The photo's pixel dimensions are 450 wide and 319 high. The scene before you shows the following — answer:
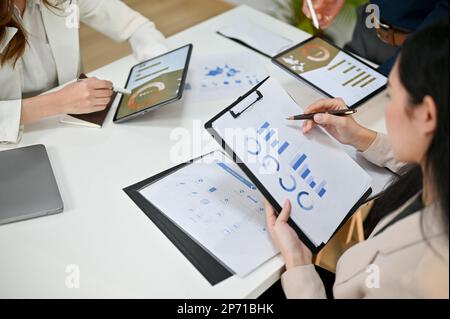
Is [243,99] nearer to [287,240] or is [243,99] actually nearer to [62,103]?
[287,240]

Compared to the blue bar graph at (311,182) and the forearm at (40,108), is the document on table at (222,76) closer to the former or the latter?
the forearm at (40,108)

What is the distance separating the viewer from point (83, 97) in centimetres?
135

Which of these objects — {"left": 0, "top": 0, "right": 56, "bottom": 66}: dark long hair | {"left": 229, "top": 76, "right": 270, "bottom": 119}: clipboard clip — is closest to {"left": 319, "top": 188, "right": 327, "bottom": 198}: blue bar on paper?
{"left": 229, "top": 76, "right": 270, "bottom": 119}: clipboard clip

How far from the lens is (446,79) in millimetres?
760

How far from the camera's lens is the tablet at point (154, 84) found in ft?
4.42

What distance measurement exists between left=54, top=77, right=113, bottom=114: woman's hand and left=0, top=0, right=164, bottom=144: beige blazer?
0.11 m

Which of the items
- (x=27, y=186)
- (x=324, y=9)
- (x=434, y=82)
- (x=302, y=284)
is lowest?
(x=302, y=284)

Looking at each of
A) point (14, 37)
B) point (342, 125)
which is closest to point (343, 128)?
point (342, 125)

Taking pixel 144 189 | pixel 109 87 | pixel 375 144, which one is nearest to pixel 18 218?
pixel 144 189

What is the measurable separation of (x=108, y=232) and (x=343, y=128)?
0.60 metres

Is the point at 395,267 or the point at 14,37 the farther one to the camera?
the point at 14,37
